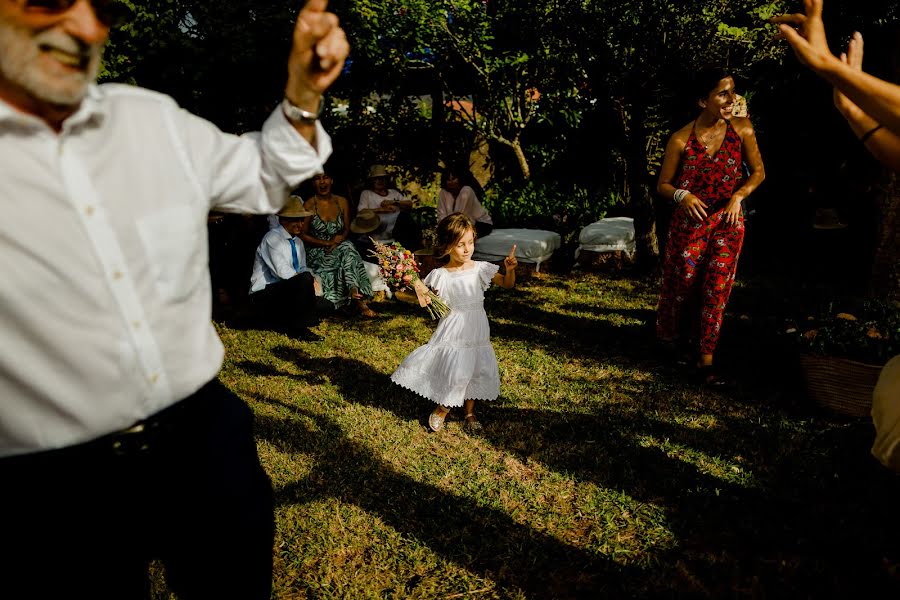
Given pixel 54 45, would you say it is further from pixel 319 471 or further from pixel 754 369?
pixel 754 369

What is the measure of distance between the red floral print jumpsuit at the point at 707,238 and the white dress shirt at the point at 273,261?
4.34 m

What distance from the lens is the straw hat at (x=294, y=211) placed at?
7.43m

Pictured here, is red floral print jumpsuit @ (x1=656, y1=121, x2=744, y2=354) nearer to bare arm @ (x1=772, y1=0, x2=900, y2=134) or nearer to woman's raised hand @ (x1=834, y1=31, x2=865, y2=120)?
woman's raised hand @ (x1=834, y1=31, x2=865, y2=120)

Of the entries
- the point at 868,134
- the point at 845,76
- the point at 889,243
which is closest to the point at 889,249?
the point at 889,243

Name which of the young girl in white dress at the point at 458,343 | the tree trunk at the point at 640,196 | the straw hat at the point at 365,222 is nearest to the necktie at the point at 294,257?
the straw hat at the point at 365,222

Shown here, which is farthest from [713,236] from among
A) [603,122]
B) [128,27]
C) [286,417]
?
[603,122]

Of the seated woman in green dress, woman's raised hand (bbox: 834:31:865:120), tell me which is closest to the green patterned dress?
the seated woman in green dress

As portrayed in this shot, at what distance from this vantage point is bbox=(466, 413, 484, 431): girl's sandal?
15.1 ft

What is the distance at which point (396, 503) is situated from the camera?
3680mm

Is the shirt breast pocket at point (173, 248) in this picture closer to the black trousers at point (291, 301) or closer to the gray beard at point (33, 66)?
the gray beard at point (33, 66)

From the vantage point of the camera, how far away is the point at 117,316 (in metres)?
1.41

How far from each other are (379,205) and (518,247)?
2.36 metres

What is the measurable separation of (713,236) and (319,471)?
3767 millimetres

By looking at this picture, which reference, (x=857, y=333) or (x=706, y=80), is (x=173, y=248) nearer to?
(x=706, y=80)
